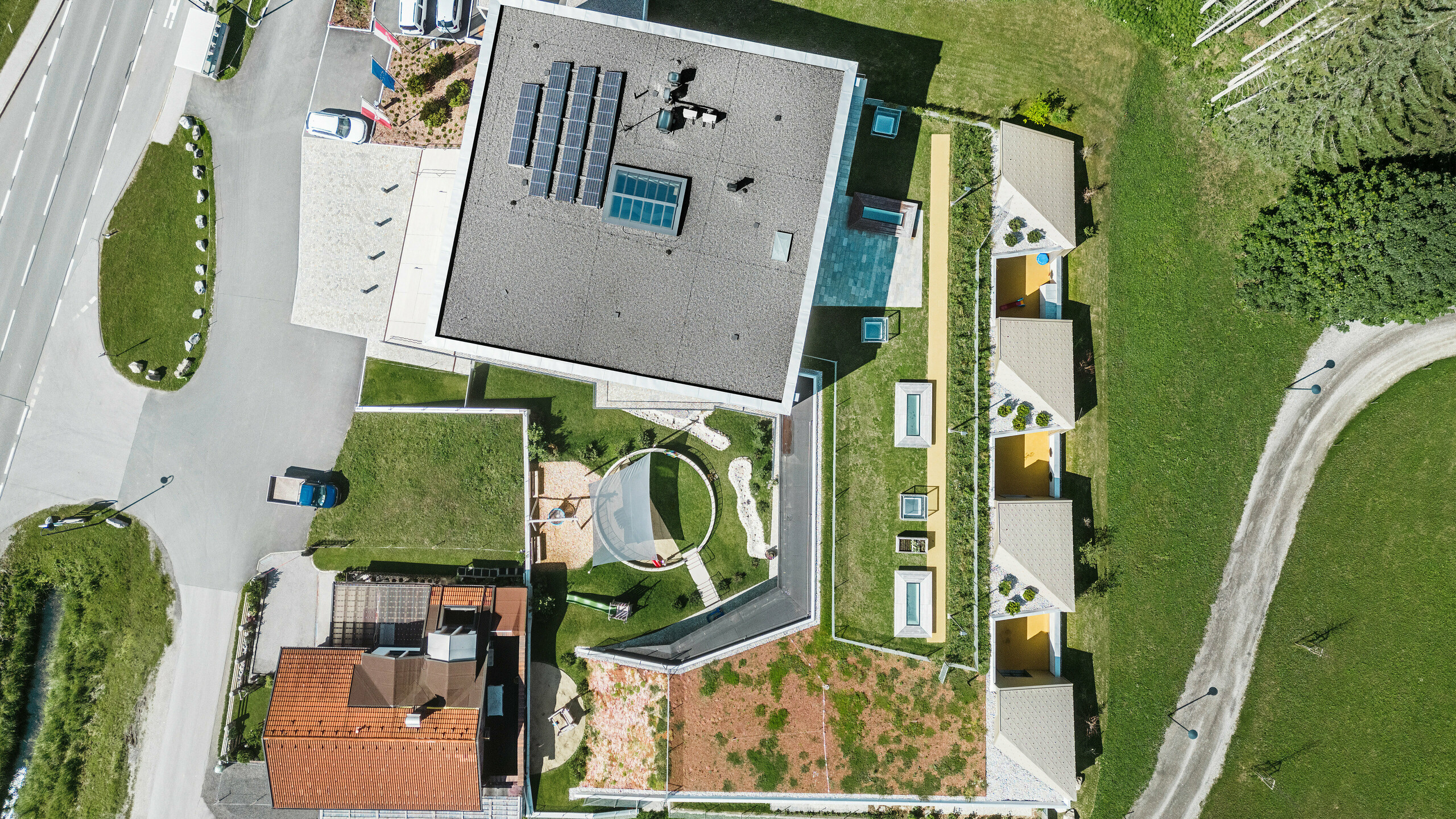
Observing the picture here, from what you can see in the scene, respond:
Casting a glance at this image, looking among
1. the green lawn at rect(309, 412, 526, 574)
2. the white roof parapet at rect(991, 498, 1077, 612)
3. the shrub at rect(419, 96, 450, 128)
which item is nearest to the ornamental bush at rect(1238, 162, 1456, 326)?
the white roof parapet at rect(991, 498, 1077, 612)

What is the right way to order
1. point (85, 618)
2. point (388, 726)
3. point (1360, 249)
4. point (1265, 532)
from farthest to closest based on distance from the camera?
point (85, 618) < point (1265, 532) < point (388, 726) < point (1360, 249)

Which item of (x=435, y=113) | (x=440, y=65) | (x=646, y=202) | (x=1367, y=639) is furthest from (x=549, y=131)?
(x=1367, y=639)

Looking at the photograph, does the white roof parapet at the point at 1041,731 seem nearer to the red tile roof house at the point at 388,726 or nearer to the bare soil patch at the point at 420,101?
the red tile roof house at the point at 388,726

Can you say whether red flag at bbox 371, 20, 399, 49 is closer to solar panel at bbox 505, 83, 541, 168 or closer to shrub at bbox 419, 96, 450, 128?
shrub at bbox 419, 96, 450, 128

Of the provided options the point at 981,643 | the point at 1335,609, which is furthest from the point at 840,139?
the point at 1335,609

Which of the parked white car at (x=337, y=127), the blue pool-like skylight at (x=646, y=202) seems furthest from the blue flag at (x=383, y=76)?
the blue pool-like skylight at (x=646, y=202)

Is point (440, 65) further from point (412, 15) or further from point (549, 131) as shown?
point (549, 131)
